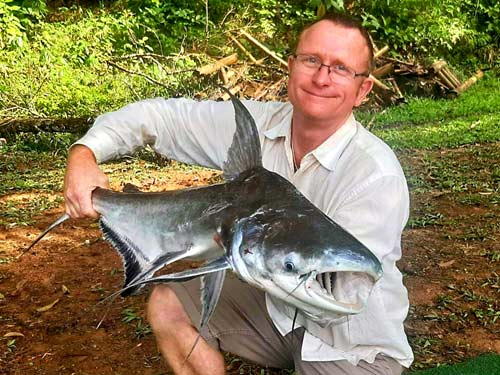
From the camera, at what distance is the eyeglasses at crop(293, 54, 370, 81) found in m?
2.43

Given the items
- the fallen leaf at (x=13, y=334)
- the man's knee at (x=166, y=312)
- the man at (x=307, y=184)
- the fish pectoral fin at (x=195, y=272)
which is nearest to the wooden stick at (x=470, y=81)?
the fallen leaf at (x=13, y=334)

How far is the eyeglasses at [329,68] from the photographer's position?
95.7 inches

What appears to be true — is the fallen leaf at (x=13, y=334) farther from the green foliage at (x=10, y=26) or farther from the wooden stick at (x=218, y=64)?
the green foliage at (x=10, y=26)

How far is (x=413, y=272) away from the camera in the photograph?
442 cm

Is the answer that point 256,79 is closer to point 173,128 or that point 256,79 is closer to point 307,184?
point 173,128

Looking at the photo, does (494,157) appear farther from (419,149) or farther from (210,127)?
(210,127)

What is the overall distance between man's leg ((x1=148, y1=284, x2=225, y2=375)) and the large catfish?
0.82ft

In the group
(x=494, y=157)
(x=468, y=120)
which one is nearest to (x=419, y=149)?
(x=494, y=157)

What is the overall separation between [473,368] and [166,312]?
60.8 inches

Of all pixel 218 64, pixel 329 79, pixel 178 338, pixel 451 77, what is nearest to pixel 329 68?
pixel 329 79

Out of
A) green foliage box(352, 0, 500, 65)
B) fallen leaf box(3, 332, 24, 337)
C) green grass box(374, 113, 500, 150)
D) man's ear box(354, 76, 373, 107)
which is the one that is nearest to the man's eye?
man's ear box(354, 76, 373, 107)

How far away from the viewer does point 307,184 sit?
8.09 ft

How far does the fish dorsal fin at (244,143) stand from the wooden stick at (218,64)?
24.3 feet

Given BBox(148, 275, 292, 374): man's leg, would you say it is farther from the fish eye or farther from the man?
the fish eye
